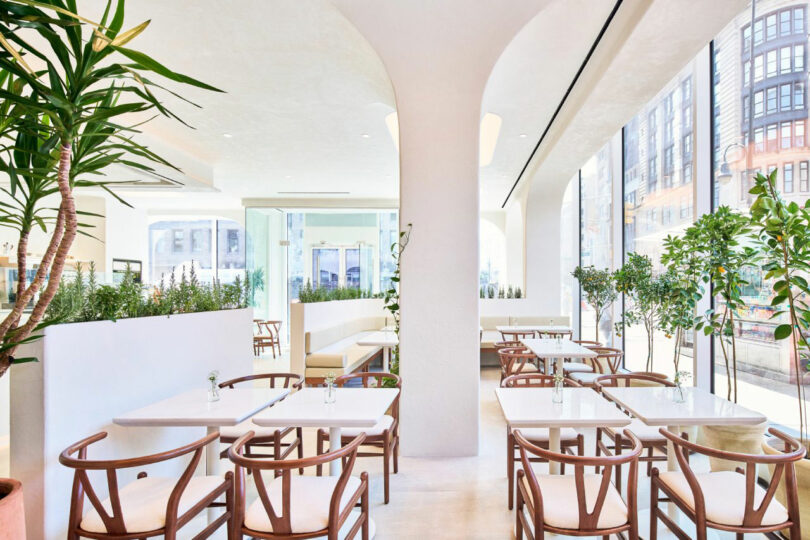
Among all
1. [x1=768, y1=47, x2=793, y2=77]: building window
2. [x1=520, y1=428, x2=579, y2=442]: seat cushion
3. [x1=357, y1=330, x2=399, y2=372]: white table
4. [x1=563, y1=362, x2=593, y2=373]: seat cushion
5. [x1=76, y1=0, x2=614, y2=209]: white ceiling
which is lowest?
[x1=563, y1=362, x2=593, y2=373]: seat cushion

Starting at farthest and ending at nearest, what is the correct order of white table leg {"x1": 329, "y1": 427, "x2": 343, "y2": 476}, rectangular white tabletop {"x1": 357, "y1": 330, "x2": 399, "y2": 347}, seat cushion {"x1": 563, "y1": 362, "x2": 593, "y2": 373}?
1. rectangular white tabletop {"x1": 357, "y1": 330, "x2": 399, "y2": 347}
2. seat cushion {"x1": 563, "y1": 362, "x2": 593, "y2": 373}
3. white table leg {"x1": 329, "y1": 427, "x2": 343, "y2": 476}

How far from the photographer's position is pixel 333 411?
2.60 meters

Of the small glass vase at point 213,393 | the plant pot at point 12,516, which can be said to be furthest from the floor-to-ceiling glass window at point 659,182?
the plant pot at point 12,516

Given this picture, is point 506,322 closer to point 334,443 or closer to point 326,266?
point 326,266

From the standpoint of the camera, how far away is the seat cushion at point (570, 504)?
196cm

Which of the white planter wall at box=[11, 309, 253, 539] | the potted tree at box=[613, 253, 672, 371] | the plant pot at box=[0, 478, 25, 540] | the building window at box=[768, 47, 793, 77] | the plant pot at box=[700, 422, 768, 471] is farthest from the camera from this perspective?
the potted tree at box=[613, 253, 672, 371]

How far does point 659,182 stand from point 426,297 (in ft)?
11.7

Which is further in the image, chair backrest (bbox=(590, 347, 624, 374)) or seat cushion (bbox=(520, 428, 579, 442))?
chair backrest (bbox=(590, 347, 624, 374))

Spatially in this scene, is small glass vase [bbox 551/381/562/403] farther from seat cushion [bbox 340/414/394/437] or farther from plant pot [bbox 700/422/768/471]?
plant pot [bbox 700/422/768/471]

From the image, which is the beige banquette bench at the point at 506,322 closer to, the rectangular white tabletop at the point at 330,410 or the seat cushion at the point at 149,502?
the rectangular white tabletop at the point at 330,410

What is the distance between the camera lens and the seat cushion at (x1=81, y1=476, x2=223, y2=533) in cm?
196

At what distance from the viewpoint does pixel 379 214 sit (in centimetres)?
1170

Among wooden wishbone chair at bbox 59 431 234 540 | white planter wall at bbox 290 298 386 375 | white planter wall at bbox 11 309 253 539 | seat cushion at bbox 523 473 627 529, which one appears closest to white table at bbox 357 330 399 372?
white planter wall at bbox 290 298 386 375

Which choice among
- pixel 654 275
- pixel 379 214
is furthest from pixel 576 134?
pixel 379 214
